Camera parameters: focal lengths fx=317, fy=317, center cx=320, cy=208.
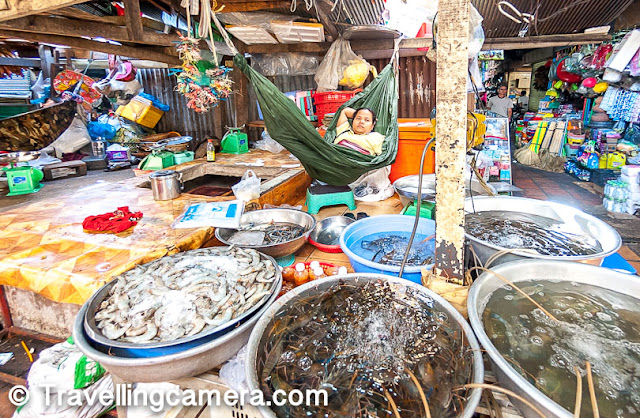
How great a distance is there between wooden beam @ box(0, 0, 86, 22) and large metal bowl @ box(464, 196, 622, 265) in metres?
2.99

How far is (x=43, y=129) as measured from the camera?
597 cm

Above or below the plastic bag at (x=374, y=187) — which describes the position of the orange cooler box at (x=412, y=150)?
above

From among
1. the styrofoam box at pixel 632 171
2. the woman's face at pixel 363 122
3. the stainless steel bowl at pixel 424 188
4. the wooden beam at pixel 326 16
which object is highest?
the wooden beam at pixel 326 16

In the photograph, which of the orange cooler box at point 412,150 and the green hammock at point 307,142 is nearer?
the green hammock at point 307,142

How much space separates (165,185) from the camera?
3.28m

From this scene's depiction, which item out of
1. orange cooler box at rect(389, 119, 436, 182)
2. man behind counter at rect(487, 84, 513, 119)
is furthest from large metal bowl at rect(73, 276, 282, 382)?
man behind counter at rect(487, 84, 513, 119)

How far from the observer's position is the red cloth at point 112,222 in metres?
2.49

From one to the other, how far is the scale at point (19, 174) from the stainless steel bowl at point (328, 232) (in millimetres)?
3929

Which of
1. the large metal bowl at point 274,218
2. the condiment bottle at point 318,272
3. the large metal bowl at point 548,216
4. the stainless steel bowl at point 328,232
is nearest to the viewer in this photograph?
the large metal bowl at point 548,216

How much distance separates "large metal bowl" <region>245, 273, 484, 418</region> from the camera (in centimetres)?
92

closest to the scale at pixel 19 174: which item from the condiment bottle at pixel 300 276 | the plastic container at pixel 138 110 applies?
the plastic container at pixel 138 110

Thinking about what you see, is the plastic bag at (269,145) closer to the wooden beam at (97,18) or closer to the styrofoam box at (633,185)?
the wooden beam at (97,18)

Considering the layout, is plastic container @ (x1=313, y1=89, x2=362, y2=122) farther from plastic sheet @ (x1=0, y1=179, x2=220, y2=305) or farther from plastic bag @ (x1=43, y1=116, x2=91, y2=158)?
plastic bag @ (x1=43, y1=116, x2=91, y2=158)

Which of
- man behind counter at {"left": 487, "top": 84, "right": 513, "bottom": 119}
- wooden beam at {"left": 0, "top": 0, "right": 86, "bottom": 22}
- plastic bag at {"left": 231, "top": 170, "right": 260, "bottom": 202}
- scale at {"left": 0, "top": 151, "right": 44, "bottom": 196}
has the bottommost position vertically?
plastic bag at {"left": 231, "top": 170, "right": 260, "bottom": 202}
